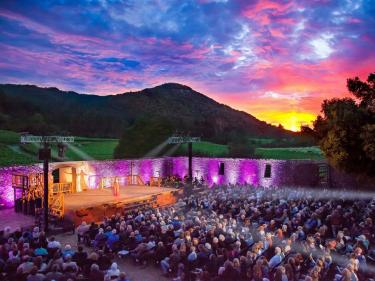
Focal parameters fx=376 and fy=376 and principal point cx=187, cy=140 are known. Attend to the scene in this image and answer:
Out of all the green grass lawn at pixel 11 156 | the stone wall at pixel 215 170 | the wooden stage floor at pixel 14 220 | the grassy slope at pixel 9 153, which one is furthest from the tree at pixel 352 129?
the green grass lawn at pixel 11 156

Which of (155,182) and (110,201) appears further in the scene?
(155,182)

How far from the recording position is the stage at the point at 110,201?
19.9m

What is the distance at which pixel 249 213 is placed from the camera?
1820cm

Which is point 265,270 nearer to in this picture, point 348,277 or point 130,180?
point 348,277

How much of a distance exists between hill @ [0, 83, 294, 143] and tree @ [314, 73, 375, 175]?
2480cm

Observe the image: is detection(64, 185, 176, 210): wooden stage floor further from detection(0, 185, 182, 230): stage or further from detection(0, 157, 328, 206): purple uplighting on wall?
detection(0, 157, 328, 206): purple uplighting on wall

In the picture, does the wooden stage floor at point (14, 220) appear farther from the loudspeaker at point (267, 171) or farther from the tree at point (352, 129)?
the loudspeaker at point (267, 171)

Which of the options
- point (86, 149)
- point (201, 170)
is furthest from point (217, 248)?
point (86, 149)

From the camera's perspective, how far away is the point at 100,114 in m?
66.3

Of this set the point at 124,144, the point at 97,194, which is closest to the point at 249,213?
the point at 97,194

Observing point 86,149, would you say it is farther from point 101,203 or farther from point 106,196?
point 101,203

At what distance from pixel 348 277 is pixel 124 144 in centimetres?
4288

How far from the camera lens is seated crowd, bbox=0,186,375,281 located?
1026cm

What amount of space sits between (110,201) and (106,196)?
170cm
